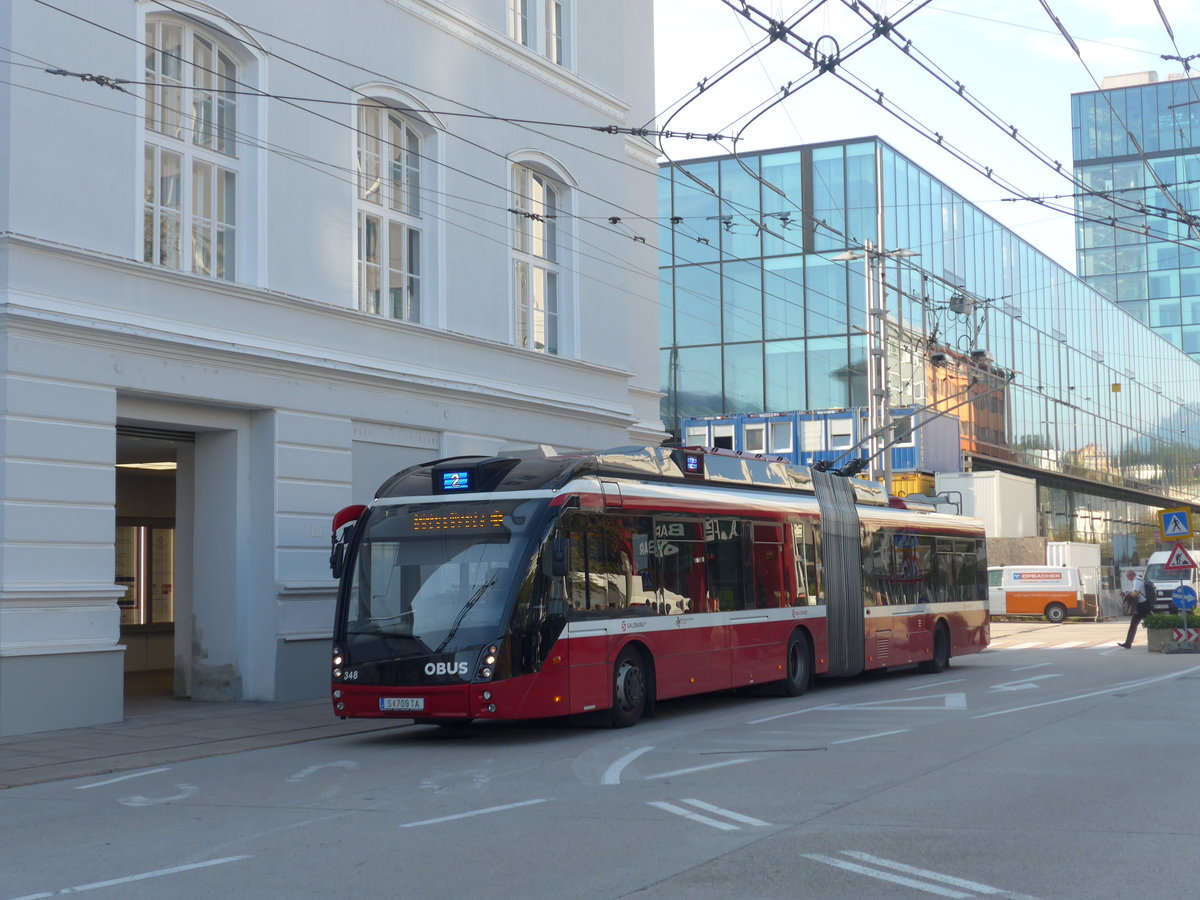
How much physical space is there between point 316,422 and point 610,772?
9625 mm

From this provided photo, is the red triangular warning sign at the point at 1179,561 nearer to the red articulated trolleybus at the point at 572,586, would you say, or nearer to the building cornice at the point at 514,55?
the red articulated trolleybus at the point at 572,586

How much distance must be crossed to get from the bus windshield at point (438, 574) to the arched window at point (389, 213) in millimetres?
7136

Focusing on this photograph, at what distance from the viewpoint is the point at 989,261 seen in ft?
202

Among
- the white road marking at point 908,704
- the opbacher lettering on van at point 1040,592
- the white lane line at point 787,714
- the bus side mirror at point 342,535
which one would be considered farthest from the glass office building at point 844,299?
the bus side mirror at point 342,535

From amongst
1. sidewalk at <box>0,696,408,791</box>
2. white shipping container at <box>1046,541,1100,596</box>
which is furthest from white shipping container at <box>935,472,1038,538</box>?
sidewalk at <box>0,696,408,791</box>

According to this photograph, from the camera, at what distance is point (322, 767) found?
1309 centimetres

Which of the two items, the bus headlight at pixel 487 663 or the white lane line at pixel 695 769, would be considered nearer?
the white lane line at pixel 695 769

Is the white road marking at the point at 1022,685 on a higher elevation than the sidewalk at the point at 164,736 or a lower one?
lower

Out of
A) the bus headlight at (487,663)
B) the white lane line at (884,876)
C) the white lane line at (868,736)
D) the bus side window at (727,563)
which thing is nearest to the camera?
the white lane line at (884,876)

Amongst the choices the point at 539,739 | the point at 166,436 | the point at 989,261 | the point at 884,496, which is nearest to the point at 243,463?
the point at 166,436

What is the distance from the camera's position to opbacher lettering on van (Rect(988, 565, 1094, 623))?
50.8m

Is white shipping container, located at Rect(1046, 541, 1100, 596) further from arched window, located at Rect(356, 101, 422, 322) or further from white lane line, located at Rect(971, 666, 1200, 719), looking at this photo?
arched window, located at Rect(356, 101, 422, 322)

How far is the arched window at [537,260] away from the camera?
2511 centimetres

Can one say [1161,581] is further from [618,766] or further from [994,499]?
[618,766]
